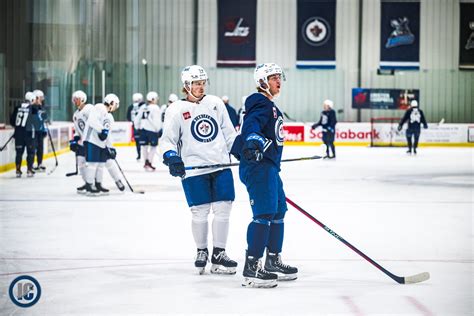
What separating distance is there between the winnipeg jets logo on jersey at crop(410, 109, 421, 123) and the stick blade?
56.3 ft

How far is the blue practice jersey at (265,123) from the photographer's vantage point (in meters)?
5.23

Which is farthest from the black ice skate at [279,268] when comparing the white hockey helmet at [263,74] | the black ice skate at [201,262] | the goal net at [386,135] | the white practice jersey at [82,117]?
the goal net at [386,135]

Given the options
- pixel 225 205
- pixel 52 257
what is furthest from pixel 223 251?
pixel 52 257

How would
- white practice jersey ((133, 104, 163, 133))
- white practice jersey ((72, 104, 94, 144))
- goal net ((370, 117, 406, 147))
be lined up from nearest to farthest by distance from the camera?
white practice jersey ((72, 104, 94, 144)), white practice jersey ((133, 104, 163, 133)), goal net ((370, 117, 406, 147))

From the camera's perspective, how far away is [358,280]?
17.8 ft

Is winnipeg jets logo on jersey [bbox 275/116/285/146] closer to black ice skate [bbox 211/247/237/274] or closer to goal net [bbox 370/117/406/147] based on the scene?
black ice skate [bbox 211/247/237/274]

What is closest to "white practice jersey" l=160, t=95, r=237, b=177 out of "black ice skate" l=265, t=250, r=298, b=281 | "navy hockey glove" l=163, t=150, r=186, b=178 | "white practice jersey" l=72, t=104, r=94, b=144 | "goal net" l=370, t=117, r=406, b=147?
"navy hockey glove" l=163, t=150, r=186, b=178

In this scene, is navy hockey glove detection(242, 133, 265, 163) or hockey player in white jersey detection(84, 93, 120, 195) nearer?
navy hockey glove detection(242, 133, 265, 163)

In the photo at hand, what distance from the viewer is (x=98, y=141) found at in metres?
10.8

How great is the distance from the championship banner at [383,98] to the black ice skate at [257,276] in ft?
72.5

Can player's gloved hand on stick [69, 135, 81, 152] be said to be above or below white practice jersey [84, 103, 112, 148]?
below

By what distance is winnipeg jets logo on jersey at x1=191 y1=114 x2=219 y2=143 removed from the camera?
5.70 m

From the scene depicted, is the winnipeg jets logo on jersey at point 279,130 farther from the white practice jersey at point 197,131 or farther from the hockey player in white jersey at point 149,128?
the hockey player in white jersey at point 149,128

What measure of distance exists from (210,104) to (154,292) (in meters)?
1.31
